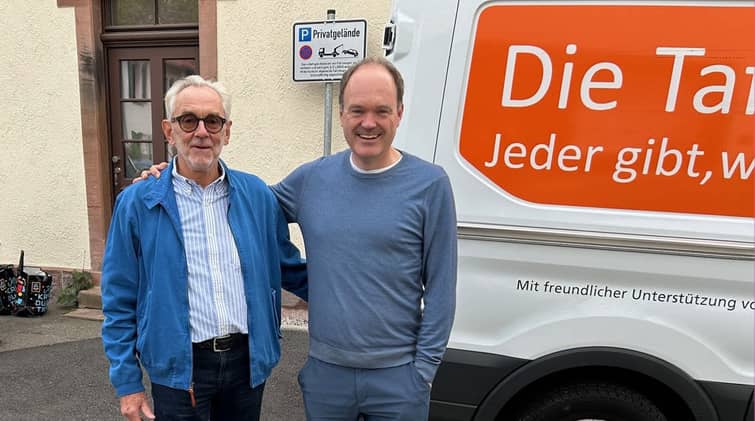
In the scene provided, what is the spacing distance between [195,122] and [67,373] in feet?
9.49

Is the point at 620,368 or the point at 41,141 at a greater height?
the point at 41,141

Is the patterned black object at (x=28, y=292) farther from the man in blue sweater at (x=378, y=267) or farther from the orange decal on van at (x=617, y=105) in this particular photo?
the orange decal on van at (x=617, y=105)

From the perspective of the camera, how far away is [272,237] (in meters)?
1.59

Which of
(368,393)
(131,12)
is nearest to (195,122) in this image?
(368,393)

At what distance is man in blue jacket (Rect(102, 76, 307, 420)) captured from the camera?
141 centimetres

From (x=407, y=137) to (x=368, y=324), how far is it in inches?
28.1

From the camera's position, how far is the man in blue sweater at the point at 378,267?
1398mm

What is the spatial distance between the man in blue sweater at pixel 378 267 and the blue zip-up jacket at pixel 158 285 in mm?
183

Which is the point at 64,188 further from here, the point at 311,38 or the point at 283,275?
the point at 283,275

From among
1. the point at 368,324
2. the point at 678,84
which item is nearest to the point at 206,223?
the point at 368,324

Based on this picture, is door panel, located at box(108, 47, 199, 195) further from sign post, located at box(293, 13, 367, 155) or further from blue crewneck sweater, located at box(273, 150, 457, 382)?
blue crewneck sweater, located at box(273, 150, 457, 382)

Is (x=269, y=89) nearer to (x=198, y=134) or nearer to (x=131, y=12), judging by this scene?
(x=131, y=12)

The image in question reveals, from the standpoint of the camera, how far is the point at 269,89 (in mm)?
4125

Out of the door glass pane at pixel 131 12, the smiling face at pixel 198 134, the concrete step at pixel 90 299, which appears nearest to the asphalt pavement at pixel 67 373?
the concrete step at pixel 90 299
